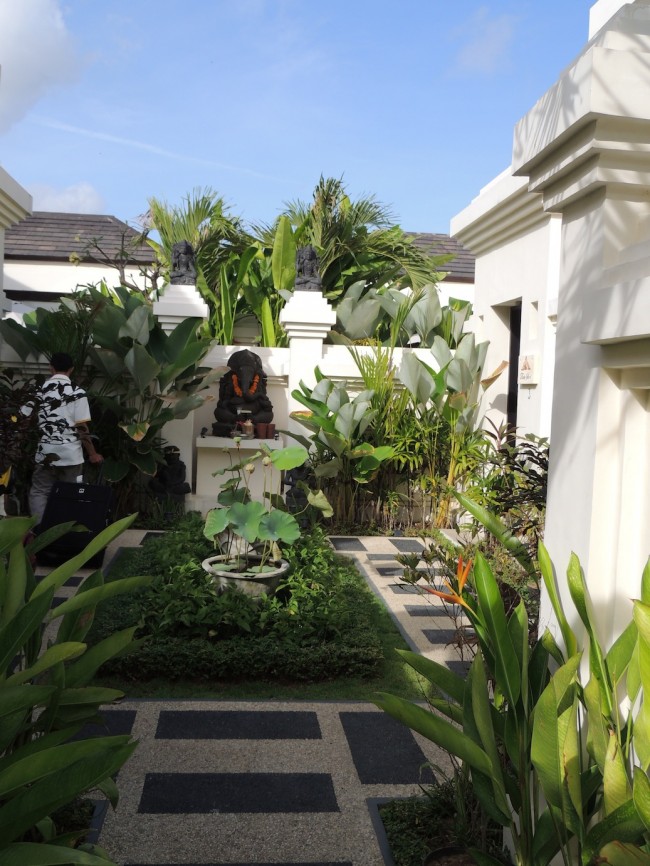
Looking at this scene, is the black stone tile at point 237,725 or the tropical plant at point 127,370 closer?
the black stone tile at point 237,725

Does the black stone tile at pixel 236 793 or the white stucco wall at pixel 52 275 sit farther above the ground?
the white stucco wall at pixel 52 275

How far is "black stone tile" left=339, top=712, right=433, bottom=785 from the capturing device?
3.55m

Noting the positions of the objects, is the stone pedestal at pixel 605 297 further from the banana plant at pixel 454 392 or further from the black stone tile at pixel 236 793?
the banana plant at pixel 454 392

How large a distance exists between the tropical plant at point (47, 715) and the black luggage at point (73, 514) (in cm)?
346

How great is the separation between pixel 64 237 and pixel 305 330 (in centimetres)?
1259

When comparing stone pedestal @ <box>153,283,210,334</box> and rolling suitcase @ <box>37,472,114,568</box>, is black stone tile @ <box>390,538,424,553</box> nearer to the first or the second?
rolling suitcase @ <box>37,472,114,568</box>

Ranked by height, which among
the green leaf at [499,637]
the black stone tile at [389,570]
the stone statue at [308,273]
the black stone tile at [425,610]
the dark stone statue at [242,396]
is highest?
the stone statue at [308,273]

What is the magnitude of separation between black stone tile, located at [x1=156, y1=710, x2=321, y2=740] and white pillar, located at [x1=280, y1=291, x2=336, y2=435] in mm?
5592

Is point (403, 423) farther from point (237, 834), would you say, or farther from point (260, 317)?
point (237, 834)

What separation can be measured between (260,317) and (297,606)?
642 centimetres

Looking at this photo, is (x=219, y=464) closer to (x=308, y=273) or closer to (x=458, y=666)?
(x=308, y=273)

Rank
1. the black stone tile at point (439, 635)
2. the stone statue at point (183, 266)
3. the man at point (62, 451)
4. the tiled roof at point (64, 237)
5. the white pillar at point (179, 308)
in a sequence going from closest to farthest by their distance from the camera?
the black stone tile at point (439, 635)
the man at point (62, 451)
the white pillar at point (179, 308)
the stone statue at point (183, 266)
the tiled roof at point (64, 237)

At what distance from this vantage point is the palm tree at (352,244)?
1091 cm

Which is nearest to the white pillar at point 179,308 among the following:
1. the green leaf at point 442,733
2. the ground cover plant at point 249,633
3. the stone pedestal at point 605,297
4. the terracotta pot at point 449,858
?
the ground cover plant at point 249,633
